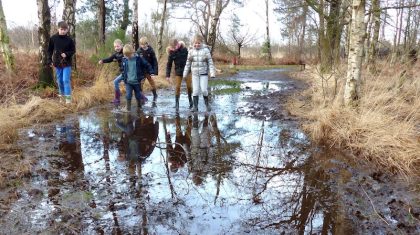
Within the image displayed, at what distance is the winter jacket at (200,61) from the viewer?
24.8 ft

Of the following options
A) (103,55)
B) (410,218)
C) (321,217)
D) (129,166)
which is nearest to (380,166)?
(410,218)

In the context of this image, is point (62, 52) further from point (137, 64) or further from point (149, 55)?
point (149, 55)

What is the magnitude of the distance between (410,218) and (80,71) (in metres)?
11.2

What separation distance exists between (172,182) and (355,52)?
4.14 m

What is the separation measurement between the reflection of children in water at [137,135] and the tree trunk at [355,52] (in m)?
3.67

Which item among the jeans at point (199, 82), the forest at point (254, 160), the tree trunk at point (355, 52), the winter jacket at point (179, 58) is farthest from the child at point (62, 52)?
the tree trunk at point (355, 52)

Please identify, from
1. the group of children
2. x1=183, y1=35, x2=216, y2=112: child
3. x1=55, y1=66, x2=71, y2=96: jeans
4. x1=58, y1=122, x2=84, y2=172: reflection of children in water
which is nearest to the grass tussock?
x1=183, y1=35, x2=216, y2=112: child

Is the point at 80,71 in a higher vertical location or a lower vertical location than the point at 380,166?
higher

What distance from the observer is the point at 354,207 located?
351cm

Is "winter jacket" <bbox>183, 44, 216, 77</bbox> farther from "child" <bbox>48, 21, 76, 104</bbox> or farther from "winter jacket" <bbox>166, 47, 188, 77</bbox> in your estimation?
"child" <bbox>48, 21, 76, 104</bbox>

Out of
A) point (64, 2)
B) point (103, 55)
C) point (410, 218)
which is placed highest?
point (64, 2)

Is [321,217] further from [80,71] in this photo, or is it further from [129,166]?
[80,71]

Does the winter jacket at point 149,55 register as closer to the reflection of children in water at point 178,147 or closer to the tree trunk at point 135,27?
the reflection of children in water at point 178,147

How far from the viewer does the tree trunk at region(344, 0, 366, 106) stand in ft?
19.4
